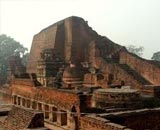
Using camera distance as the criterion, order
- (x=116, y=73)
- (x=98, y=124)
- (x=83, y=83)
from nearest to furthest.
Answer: (x=98, y=124) < (x=83, y=83) < (x=116, y=73)

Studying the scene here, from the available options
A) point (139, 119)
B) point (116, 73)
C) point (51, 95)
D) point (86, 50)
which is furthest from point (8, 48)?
point (139, 119)

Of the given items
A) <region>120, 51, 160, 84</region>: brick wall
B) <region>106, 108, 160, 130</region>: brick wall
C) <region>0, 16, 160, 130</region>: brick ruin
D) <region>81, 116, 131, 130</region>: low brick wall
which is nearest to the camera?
<region>81, 116, 131, 130</region>: low brick wall

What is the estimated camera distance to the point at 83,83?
23078 mm

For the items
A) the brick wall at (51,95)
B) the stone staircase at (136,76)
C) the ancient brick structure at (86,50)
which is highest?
the ancient brick structure at (86,50)

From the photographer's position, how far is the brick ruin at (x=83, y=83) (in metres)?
11.9

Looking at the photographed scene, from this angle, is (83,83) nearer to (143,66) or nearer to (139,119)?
(143,66)

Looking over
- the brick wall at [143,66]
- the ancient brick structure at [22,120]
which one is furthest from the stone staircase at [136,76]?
the ancient brick structure at [22,120]

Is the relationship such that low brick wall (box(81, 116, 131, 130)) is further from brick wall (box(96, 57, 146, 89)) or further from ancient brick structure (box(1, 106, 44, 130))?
brick wall (box(96, 57, 146, 89))

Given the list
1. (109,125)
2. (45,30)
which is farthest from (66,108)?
(45,30)

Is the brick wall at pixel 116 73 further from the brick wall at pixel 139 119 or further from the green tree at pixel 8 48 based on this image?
the green tree at pixel 8 48

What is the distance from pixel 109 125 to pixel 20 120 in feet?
10.0

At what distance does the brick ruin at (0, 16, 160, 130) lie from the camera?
470 inches

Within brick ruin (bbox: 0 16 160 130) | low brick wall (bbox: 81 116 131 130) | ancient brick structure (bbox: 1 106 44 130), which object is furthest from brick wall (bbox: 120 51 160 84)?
ancient brick structure (bbox: 1 106 44 130)

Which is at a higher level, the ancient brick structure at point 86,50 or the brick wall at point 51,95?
the ancient brick structure at point 86,50
